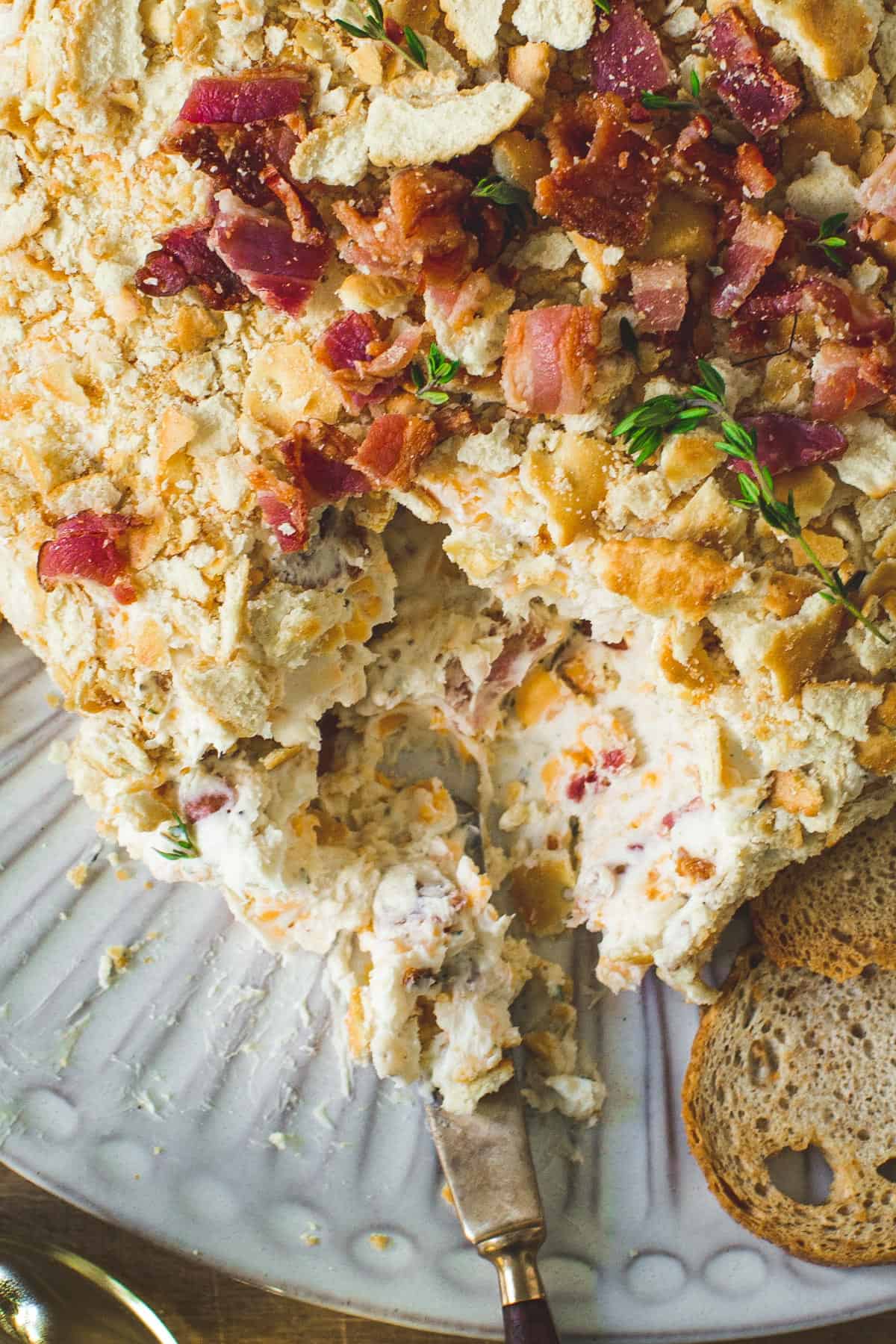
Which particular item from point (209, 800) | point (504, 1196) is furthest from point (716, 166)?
point (504, 1196)

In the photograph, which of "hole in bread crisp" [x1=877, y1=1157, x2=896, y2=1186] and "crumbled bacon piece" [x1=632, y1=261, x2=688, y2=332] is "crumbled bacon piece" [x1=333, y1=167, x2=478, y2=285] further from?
"hole in bread crisp" [x1=877, y1=1157, x2=896, y2=1186]

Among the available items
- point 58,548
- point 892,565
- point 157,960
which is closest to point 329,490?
point 58,548

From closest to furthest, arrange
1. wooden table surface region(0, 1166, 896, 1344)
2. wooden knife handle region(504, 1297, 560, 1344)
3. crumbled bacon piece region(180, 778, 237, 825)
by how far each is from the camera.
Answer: crumbled bacon piece region(180, 778, 237, 825) → wooden knife handle region(504, 1297, 560, 1344) → wooden table surface region(0, 1166, 896, 1344)

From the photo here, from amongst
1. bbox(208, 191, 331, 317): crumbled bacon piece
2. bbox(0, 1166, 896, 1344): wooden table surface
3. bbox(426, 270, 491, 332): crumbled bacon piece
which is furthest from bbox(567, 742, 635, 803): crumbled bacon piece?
bbox(0, 1166, 896, 1344): wooden table surface

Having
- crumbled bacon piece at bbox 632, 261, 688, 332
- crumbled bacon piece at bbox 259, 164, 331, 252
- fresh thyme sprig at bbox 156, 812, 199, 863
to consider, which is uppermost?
crumbled bacon piece at bbox 259, 164, 331, 252

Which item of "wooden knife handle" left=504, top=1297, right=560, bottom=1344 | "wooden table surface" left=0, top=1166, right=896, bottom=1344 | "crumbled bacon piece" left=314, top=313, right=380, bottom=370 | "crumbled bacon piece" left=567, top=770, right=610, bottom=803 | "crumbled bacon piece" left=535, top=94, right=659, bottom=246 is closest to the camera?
"crumbled bacon piece" left=535, top=94, right=659, bottom=246

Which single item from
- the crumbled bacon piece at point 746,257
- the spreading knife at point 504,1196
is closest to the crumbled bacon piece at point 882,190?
the crumbled bacon piece at point 746,257
